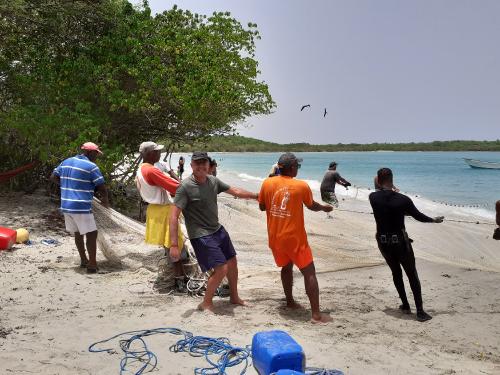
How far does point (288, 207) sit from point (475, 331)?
223 cm

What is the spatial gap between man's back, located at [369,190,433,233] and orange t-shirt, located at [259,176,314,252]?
2.83 ft

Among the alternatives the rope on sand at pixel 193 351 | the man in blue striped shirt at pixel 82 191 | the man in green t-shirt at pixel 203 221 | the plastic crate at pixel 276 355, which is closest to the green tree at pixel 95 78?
the man in blue striped shirt at pixel 82 191

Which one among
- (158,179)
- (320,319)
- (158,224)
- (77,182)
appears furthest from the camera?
(77,182)

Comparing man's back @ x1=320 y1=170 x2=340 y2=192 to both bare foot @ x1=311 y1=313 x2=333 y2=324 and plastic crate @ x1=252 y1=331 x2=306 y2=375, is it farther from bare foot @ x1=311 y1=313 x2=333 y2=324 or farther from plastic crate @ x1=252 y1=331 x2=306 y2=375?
plastic crate @ x1=252 y1=331 x2=306 y2=375

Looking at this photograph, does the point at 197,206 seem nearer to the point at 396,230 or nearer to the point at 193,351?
the point at 193,351

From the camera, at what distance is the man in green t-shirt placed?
5219 millimetres

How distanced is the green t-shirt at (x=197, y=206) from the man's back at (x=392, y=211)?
179 centimetres

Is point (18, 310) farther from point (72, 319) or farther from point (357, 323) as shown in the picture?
point (357, 323)

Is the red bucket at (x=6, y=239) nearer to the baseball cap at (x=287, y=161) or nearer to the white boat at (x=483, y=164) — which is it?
the baseball cap at (x=287, y=161)

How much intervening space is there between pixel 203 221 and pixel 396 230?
2088 millimetres

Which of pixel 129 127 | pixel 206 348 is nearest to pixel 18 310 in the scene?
pixel 206 348

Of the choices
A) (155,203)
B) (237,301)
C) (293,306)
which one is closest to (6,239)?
(155,203)

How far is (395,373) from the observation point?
3836 mm

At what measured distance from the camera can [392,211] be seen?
545 cm
